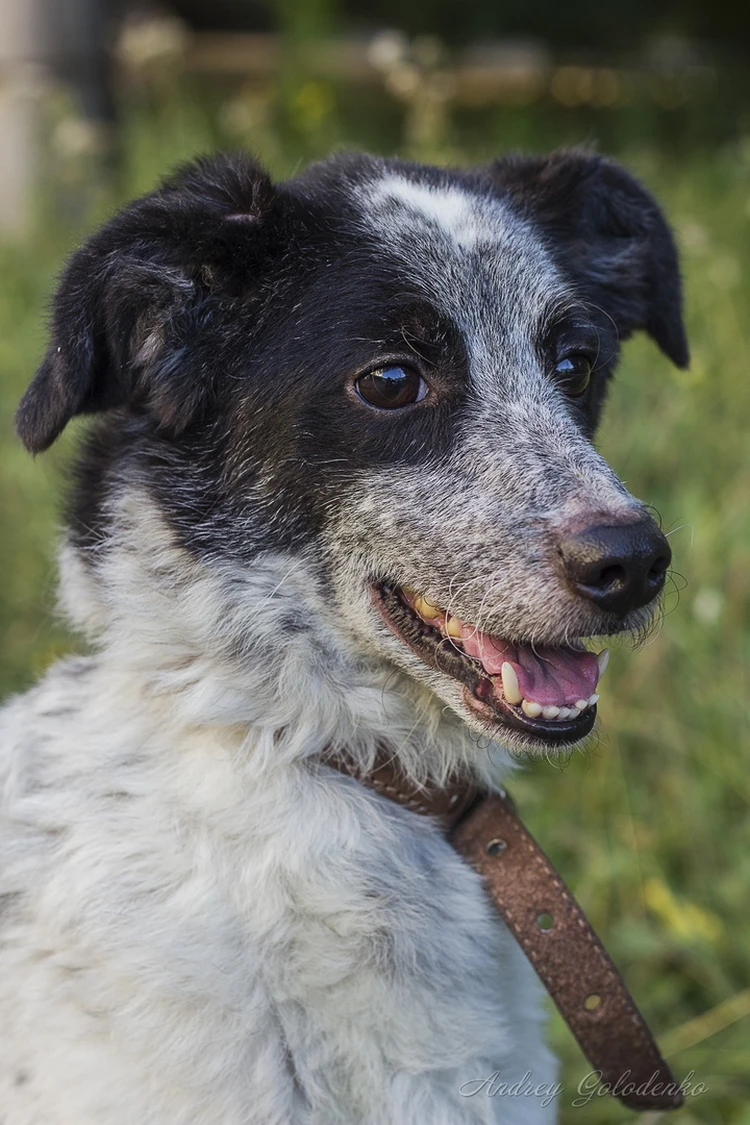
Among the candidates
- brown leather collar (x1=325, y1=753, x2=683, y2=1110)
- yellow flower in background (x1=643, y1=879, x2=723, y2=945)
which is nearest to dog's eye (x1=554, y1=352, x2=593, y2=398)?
brown leather collar (x1=325, y1=753, x2=683, y2=1110)

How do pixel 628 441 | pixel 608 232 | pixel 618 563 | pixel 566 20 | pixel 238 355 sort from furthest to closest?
pixel 566 20, pixel 628 441, pixel 608 232, pixel 238 355, pixel 618 563

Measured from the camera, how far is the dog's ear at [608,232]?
301 cm

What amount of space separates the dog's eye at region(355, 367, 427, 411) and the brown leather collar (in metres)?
0.74

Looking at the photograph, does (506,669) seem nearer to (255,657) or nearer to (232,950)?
(255,657)

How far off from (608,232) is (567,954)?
1867 millimetres

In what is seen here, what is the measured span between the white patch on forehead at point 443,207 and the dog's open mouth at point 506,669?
2.76 feet

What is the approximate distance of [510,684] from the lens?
2.31 meters

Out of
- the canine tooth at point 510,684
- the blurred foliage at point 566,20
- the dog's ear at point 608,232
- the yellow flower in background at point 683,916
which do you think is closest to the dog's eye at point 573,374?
the dog's ear at point 608,232

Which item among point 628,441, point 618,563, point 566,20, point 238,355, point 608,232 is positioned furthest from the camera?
point 566,20

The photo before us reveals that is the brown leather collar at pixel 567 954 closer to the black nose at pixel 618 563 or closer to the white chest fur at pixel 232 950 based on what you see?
the white chest fur at pixel 232 950

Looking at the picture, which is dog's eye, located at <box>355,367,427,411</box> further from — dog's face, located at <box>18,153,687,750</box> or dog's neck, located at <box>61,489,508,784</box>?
dog's neck, located at <box>61,489,508,784</box>

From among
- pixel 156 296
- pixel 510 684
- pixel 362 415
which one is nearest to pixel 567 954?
pixel 510 684

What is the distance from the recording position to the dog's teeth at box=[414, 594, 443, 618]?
244cm

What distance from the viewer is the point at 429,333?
8.13ft
